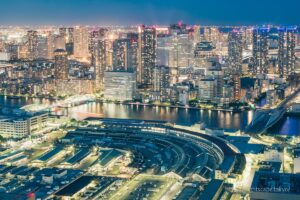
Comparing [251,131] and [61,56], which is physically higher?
[61,56]

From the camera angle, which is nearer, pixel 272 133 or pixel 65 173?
pixel 65 173

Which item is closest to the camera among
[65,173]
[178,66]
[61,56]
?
[65,173]

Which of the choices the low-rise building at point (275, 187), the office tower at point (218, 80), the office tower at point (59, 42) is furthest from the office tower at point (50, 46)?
the low-rise building at point (275, 187)

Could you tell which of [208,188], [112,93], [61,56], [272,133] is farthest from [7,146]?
[61,56]

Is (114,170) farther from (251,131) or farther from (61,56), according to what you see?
(61,56)

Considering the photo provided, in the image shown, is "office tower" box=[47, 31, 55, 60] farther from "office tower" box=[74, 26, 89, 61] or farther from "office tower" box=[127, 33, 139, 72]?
"office tower" box=[127, 33, 139, 72]

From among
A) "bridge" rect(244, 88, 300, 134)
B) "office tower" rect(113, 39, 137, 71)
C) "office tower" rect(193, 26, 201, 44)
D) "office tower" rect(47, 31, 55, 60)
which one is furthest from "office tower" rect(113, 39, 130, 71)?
"office tower" rect(193, 26, 201, 44)

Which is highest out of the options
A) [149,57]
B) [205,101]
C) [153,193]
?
[149,57]
